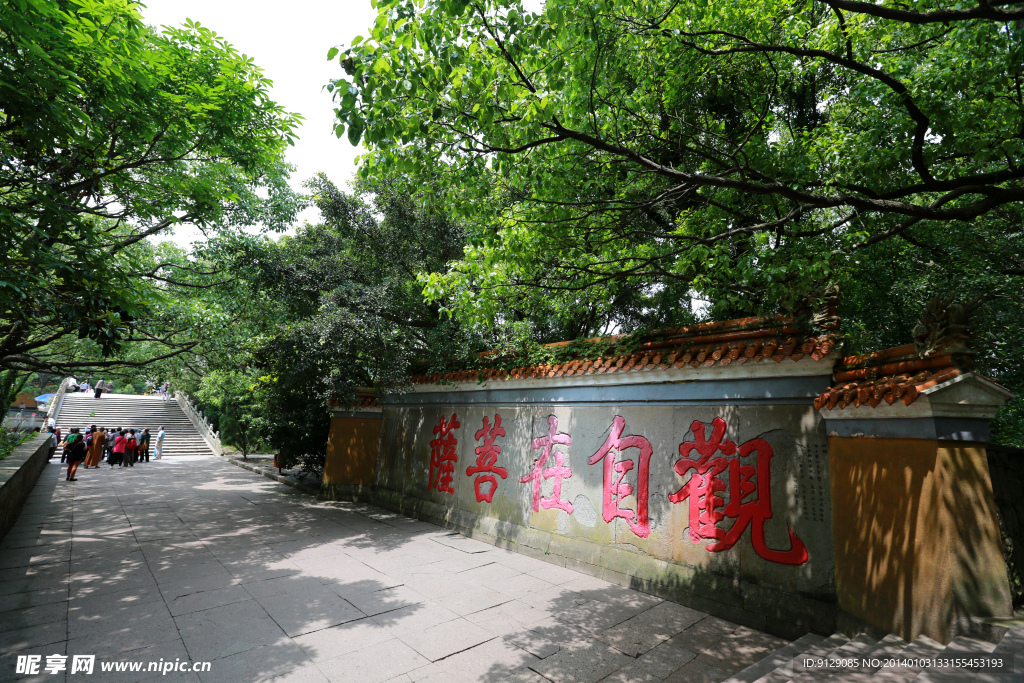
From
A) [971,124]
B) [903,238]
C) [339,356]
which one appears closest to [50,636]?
[339,356]

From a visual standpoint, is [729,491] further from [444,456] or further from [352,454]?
[352,454]

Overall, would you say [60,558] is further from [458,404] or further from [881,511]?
[881,511]

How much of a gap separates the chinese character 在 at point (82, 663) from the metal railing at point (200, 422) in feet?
63.0

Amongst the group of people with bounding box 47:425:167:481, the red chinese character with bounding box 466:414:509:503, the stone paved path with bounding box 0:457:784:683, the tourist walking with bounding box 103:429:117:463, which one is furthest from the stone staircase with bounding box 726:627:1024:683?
the tourist walking with bounding box 103:429:117:463

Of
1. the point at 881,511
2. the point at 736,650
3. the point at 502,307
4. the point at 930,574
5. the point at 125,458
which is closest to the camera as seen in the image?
the point at 930,574

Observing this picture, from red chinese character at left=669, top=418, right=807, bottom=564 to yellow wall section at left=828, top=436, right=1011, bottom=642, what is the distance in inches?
19.9

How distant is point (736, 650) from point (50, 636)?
5749 millimetres

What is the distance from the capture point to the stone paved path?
3641 millimetres

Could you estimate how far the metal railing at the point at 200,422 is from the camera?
2072 cm

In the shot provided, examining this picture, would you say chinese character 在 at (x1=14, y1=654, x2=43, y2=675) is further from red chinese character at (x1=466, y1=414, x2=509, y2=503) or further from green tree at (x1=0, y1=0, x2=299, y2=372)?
red chinese character at (x1=466, y1=414, x2=509, y2=503)

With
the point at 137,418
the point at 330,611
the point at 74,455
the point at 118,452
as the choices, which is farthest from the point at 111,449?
the point at 330,611

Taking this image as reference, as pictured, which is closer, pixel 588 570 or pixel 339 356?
pixel 588 570

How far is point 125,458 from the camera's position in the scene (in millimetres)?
15391

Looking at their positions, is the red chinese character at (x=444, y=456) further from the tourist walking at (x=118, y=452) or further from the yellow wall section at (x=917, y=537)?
the tourist walking at (x=118, y=452)
